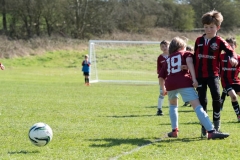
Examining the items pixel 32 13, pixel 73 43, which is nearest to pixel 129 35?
pixel 73 43

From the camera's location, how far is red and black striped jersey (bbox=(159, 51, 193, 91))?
668cm

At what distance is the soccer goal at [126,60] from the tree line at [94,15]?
45.4 ft

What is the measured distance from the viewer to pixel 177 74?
6.75 m

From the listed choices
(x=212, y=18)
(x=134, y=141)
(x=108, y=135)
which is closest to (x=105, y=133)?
(x=108, y=135)

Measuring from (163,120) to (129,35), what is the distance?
32325 mm

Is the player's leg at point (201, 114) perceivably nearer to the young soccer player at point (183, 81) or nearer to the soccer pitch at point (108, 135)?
the young soccer player at point (183, 81)

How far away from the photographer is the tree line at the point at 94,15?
48200 mm

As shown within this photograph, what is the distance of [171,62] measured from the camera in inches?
268

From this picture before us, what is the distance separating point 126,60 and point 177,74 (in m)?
26.1

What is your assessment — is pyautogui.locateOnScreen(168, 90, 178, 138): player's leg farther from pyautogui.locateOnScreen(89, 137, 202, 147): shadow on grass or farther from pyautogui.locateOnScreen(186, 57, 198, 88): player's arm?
pyautogui.locateOnScreen(186, 57, 198, 88): player's arm

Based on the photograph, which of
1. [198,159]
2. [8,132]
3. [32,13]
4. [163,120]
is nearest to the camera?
[198,159]

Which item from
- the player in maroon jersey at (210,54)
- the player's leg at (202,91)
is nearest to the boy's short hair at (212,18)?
the player in maroon jersey at (210,54)

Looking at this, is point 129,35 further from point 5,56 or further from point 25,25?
point 25,25

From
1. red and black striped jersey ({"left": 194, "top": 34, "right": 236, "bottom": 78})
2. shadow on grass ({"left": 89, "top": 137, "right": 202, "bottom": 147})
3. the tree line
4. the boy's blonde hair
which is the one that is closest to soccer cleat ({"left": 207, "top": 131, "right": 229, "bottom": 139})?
shadow on grass ({"left": 89, "top": 137, "right": 202, "bottom": 147})
